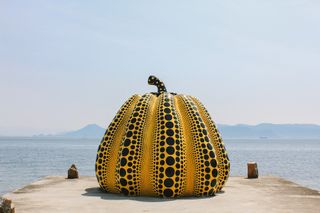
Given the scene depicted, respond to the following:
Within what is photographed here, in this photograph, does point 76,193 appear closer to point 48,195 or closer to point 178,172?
point 48,195

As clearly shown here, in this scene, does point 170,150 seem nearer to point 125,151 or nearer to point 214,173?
point 125,151

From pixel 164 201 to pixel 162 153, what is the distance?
143 cm

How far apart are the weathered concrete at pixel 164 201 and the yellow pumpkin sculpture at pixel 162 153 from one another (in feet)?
1.47

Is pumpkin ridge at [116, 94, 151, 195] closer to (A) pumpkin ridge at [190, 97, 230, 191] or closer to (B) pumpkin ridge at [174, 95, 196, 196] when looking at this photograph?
(B) pumpkin ridge at [174, 95, 196, 196]

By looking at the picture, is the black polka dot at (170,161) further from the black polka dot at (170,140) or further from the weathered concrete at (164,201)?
the weathered concrete at (164,201)

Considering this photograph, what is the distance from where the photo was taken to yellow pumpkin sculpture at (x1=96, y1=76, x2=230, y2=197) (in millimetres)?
15773

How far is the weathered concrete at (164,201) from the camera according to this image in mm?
14047

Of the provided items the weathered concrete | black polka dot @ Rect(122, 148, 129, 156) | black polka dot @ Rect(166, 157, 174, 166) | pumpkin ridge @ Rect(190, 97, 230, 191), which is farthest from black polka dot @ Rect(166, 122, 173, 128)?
the weathered concrete

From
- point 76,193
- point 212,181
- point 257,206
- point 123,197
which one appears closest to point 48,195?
point 76,193

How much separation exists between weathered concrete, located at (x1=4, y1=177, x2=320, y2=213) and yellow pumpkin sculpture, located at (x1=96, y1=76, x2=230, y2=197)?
0.45 meters

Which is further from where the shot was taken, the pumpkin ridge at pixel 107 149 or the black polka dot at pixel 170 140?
the pumpkin ridge at pixel 107 149

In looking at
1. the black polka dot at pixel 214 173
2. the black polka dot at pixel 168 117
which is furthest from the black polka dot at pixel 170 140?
the black polka dot at pixel 214 173

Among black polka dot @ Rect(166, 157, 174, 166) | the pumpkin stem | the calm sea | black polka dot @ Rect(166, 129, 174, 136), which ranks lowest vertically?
the calm sea

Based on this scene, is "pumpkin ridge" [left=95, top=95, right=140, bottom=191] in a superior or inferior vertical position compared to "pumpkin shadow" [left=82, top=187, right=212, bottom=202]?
superior
